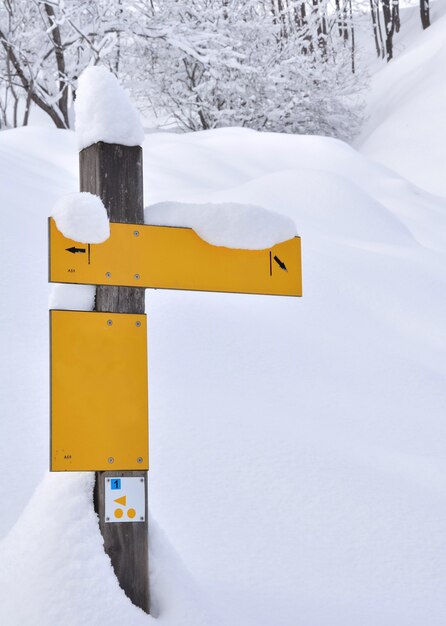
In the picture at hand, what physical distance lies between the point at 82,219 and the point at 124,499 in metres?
0.55

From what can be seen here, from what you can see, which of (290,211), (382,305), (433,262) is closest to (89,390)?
(382,305)

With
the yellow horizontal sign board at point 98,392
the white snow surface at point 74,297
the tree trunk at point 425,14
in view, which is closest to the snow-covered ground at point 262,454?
the yellow horizontal sign board at point 98,392

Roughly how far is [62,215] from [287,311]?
2.55m

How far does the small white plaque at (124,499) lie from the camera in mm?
1733

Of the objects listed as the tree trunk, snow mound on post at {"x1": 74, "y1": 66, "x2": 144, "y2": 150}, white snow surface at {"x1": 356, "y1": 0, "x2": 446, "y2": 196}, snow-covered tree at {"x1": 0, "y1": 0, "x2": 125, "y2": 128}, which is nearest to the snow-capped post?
snow mound on post at {"x1": 74, "y1": 66, "x2": 144, "y2": 150}

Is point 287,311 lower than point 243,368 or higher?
higher

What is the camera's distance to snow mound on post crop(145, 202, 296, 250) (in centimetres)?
182

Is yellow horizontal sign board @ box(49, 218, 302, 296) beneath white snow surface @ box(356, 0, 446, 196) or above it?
beneath

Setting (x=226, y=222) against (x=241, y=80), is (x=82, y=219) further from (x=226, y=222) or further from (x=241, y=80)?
(x=241, y=80)

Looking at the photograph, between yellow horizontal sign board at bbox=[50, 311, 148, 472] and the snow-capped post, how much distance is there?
→ 0.13ft

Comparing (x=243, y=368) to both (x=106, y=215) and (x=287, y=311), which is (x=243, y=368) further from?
(x=106, y=215)

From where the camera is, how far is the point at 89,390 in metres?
1.70

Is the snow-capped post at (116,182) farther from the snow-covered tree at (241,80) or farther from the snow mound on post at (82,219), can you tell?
the snow-covered tree at (241,80)

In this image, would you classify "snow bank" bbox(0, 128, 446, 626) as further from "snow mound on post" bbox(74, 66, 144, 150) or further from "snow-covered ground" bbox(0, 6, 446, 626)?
"snow mound on post" bbox(74, 66, 144, 150)
